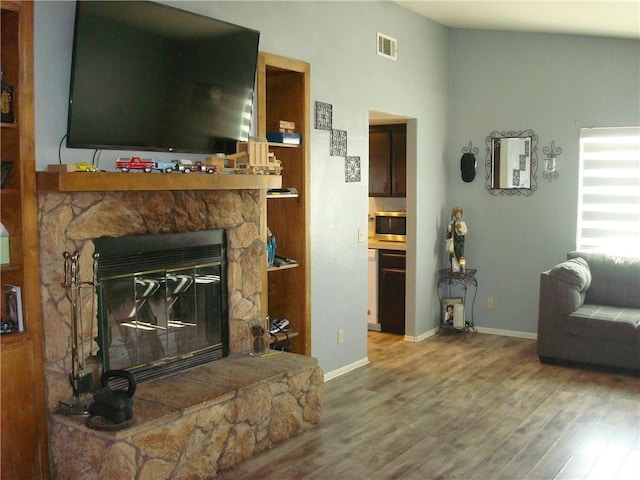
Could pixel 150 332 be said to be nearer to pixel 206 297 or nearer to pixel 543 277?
pixel 206 297

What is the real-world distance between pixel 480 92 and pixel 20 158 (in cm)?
483

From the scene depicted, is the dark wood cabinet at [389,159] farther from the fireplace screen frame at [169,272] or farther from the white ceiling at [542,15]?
the fireplace screen frame at [169,272]

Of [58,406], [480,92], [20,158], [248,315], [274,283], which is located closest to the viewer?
[20,158]

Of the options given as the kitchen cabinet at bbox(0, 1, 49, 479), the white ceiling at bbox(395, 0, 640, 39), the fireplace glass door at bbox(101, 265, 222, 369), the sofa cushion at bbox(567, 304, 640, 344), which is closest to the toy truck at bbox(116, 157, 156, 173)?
the kitchen cabinet at bbox(0, 1, 49, 479)

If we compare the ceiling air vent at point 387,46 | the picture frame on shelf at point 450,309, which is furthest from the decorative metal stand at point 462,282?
the ceiling air vent at point 387,46

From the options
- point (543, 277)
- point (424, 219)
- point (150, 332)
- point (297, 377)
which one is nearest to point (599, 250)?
point (543, 277)

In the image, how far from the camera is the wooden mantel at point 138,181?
305 centimetres

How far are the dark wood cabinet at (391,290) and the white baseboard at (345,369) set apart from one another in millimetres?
987

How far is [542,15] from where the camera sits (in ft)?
18.1

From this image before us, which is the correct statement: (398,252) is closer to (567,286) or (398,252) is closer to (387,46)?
(567,286)

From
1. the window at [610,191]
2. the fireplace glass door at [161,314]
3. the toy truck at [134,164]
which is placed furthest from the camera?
the window at [610,191]

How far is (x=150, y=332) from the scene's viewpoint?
382 cm

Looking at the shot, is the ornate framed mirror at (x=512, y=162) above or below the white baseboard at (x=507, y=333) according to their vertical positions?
above

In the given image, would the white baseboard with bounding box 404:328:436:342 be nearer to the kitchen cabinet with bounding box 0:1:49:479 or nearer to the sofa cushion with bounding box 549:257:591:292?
the sofa cushion with bounding box 549:257:591:292
